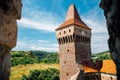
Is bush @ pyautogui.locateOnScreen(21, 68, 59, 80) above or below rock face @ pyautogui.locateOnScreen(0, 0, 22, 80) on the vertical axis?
below

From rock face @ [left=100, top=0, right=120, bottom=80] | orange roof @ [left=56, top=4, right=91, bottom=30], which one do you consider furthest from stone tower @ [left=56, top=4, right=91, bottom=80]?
rock face @ [left=100, top=0, right=120, bottom=80]

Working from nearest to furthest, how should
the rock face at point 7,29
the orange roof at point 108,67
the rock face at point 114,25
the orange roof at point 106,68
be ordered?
the rock face at point 114,25 < the rock face at point 7,29 < the orange roof at point 108,67 < the orange roof at point 106,68

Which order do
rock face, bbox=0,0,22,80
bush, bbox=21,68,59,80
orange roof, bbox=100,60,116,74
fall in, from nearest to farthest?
rock face, bbox=0,0,22,80, orange roof, bbox=100,60,116,74, bush, bbox=21,68,59,80

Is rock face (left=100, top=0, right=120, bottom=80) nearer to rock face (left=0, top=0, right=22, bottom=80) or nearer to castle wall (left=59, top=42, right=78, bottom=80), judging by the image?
rock face (left=0, top=0, right=22, bottom=80)

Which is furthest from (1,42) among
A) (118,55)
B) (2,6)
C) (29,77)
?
(29,77)

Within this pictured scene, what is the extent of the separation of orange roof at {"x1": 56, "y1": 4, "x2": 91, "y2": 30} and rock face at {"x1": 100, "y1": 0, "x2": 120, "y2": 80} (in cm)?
2510

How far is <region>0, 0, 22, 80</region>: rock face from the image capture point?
669 cm

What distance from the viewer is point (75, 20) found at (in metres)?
33.5

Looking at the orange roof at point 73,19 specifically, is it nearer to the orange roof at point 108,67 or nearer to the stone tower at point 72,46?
the stone tower at point 72,46

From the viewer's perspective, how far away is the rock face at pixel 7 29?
6691 millimetres

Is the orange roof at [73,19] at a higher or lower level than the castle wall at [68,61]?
higher

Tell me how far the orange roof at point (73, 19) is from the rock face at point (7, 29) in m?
24.3

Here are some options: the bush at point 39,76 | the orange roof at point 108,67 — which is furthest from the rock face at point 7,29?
the bush at point 39,76

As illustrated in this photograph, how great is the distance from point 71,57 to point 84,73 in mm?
3616
